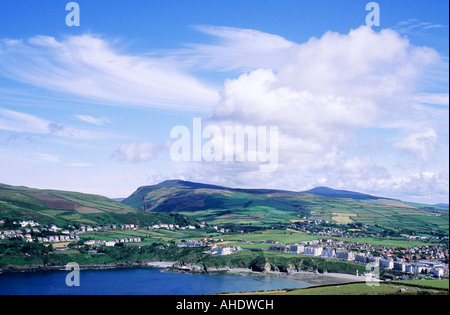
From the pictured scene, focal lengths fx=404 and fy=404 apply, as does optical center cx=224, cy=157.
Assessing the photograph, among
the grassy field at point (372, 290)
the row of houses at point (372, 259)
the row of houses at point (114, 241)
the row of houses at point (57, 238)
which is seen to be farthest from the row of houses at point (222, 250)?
the grassy field at point (372, 290)

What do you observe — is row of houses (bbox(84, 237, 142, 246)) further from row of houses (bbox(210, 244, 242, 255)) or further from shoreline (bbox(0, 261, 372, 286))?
Answer: row of houses (bbox(210, 244, 242, 255))

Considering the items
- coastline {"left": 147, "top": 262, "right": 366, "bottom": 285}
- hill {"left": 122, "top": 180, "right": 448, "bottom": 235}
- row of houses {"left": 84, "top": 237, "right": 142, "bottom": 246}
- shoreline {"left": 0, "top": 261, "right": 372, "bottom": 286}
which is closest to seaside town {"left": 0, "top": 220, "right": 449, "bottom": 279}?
row of houses {"left": 84, "top": 237, "right": 142, "bottom": 246}

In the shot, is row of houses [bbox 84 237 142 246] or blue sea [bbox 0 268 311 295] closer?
blue sea [bbox 0 268 311 295]

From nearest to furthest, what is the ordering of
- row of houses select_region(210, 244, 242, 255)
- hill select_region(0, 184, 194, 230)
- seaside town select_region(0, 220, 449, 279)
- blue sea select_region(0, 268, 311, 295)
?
blue sea select_region(0, 268, 311, 295), seaside town select_region(0, 220, 449, 279), row of houses select_region(210, 244, 242, 255), hill select_region(0, 184, 194, 230)

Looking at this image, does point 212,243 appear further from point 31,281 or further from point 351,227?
point 351,227

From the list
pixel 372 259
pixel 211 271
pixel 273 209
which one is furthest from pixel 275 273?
pixel 273 209
